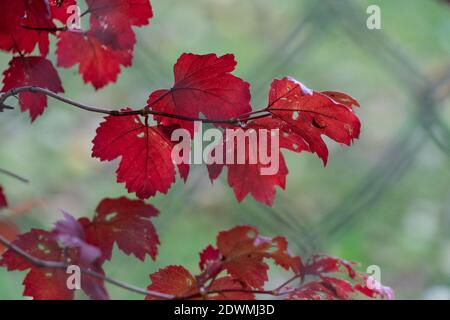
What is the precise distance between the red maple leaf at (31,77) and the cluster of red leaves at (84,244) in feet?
0.26

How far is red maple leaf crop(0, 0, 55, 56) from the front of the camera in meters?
0.32

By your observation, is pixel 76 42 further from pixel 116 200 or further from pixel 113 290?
pixel 113 290

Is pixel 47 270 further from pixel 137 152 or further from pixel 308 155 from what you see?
pixel 308 155

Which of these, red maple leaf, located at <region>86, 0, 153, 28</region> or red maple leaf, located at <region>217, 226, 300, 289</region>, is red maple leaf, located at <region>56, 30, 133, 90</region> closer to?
red maple leaf, located at <region>86, 0, 153, 28</region>

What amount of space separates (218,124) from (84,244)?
0.35ft

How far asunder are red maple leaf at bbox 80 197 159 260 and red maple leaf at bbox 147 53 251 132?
66 millimetres

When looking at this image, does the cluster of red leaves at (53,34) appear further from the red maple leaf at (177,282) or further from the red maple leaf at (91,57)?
the red maple leaf at (177,282)

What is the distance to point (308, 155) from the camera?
117 cm
